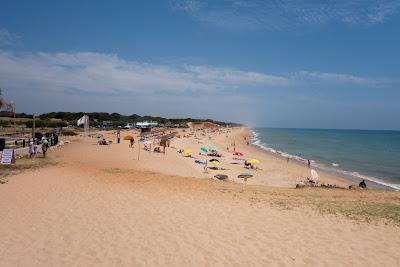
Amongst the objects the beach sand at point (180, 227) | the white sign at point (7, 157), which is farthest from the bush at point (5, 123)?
the beach sand at point (180, 227)

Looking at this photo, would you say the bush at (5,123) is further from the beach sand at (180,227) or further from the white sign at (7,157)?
the beach sand at (180,227)

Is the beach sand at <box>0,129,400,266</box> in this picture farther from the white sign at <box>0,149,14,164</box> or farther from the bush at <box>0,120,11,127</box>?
the bush at <box>0,120,11,127</box>

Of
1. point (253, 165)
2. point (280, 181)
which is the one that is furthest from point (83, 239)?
point (253, 165)

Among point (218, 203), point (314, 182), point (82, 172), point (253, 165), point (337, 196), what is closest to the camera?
point (218, 203)

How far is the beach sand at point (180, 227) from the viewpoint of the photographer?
7.11 meters

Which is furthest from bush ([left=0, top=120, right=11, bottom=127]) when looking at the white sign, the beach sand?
the beach sand

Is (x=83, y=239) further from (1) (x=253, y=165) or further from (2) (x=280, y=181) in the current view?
(1) (x=253, y=165)

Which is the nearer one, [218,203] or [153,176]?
[218,203]

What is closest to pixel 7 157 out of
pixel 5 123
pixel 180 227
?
pixel 180 227

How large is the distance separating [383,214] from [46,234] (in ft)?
33.7

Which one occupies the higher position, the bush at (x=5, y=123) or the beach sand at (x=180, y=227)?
the bush at (x=5, y=123)

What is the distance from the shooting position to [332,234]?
8.96 meters

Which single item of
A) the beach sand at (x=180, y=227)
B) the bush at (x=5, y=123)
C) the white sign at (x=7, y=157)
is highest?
the bush at (x=5, y=123)

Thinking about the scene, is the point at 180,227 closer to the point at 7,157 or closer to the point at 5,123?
the point at 7,157
